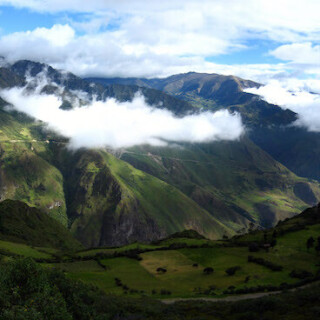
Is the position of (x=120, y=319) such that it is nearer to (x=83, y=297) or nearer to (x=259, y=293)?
(x=83, y=297)

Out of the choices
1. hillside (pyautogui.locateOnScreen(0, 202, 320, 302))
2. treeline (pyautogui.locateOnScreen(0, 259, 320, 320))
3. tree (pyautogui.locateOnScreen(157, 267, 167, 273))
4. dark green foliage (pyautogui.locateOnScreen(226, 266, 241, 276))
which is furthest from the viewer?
tree (pyautogui.locateOnScreen(157, 267, 167, 273))

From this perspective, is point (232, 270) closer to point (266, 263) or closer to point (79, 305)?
point (266, 263)

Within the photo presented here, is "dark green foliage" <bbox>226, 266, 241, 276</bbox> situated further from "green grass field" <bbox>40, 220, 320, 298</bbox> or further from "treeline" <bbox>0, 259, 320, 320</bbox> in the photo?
"treeline" <bbox>0, 259, 320, 320</bbox>

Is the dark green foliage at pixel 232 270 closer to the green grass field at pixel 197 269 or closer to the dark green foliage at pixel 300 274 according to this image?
the green grass field at pixel 197 269

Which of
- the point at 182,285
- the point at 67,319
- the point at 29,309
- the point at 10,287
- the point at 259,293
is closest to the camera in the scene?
the point at 29,309

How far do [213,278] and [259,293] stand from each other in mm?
28774

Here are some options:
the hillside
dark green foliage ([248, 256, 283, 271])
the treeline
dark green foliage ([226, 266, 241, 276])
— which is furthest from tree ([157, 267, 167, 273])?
the treeline

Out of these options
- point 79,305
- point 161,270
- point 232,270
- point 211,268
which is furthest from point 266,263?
point 79,305

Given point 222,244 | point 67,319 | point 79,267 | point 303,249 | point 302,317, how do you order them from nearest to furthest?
Result: point 67,319
point 302,317
point 303,249
point 79,267
point 222,244

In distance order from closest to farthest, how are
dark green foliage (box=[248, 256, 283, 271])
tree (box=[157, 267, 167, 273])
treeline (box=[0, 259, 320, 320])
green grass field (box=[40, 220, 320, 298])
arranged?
1. treeline (box=[0, 259, 320, 320])
2. green grass field (box=[40, 220, 320, 298])
3. dark green foliage (box=[248, 256, 283, 271])
4. tree (box=[157, 267, 167, 273])

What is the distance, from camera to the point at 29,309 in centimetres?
4184

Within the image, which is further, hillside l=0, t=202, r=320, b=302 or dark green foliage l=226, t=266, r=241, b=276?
dark green foliage l=226, t=266, r=241, b=276

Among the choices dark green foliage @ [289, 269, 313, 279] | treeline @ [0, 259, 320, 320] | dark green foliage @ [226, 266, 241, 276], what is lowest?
dark green foliage @ [226, 266, 241, 276]

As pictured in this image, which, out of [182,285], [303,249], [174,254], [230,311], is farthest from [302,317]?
[174,254]
